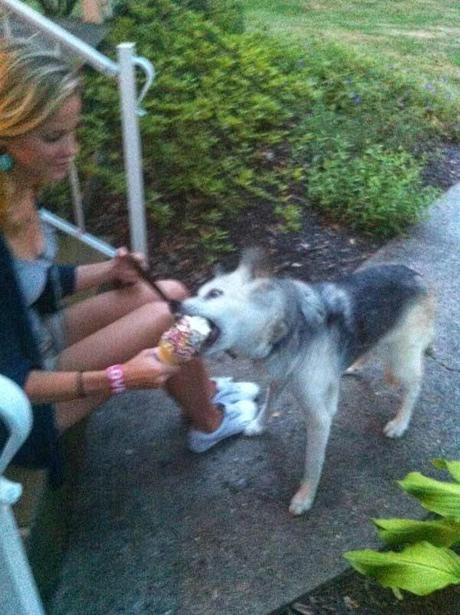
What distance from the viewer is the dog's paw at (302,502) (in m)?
2.95

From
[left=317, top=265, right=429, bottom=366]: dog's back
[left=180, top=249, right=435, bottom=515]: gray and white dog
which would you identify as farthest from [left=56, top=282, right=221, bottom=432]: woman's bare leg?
[left=317, top=265, right=429, bottom=366]: dog's back

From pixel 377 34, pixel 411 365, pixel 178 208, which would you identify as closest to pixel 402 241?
pixel 178 208

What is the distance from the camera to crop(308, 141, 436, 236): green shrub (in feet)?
15.7

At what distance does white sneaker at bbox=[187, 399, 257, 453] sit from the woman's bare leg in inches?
1.4

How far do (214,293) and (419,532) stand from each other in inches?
45.6

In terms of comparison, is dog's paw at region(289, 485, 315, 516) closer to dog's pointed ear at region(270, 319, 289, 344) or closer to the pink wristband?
dog's pointed ear at region(270, 319, 289, 344)

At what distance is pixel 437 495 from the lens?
2584 millimetres

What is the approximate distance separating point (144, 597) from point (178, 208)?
268 centimetres

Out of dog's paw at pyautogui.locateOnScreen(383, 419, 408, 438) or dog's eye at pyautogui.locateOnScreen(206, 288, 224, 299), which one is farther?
dog's paw at pyautogui.locateOnScreen(383, 419, 408, 438)

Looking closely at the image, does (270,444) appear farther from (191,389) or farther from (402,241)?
(402,241)

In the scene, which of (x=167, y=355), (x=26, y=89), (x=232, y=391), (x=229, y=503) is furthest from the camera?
(x=232, y=391)

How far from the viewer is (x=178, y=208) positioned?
470 centimetres

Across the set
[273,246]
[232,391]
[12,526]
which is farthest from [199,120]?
[12,526]

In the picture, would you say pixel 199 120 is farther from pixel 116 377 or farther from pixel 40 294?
pixel 116 377
